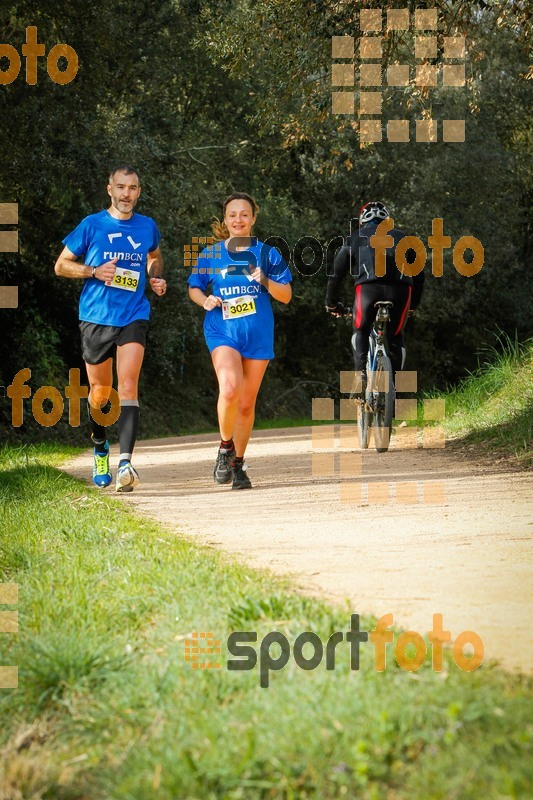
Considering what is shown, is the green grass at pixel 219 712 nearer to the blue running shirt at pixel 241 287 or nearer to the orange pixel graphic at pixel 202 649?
the orange pixel graphic at pixel 202 649

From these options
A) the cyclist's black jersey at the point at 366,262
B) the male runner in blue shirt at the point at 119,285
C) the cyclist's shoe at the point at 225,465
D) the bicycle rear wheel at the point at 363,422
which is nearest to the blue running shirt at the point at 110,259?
the male runner in blue shirt at the point at 119,285

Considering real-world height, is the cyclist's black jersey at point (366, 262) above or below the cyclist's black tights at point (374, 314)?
above

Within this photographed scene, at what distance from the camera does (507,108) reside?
1193 inches

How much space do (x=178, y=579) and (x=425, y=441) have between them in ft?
25.8

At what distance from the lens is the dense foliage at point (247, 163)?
13.6 meters

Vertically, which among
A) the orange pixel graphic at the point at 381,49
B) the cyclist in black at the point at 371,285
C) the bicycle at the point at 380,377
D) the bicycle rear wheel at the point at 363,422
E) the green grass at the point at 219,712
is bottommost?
the green grass at the point at 219,712

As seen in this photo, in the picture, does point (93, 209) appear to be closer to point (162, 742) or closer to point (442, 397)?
point (442, 397)

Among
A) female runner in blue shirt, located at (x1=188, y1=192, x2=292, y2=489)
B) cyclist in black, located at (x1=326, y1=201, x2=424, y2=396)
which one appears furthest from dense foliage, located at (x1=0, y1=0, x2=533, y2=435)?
female runner in blue shirt, located at (x1=188, y1=192, x2=292, y2=489)

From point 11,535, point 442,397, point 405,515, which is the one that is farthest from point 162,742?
point 442,397

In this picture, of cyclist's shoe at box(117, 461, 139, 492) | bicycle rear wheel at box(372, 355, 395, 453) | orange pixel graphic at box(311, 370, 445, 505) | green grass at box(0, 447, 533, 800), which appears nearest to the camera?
green grass at box(0, 447, 533, 800)

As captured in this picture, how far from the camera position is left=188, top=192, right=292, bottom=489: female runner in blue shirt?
841 cm

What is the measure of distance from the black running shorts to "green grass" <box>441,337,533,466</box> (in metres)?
3.34

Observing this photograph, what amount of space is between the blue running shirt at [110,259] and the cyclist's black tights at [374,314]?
2.71 metres

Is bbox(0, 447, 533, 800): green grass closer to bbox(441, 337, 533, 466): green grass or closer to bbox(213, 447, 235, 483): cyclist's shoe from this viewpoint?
bbox(213, 447, 235, 483): cyclist's shoe
